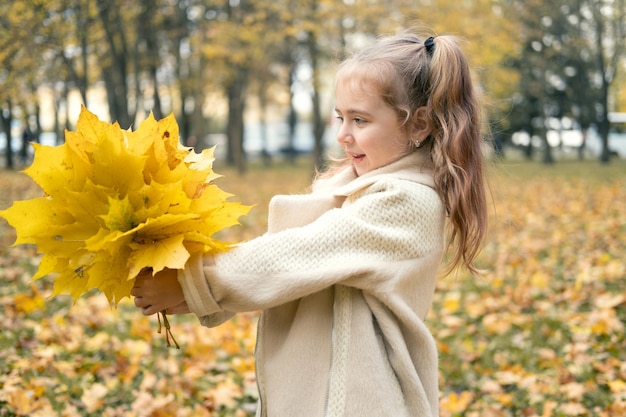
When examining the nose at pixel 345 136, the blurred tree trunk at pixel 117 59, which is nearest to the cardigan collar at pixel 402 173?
the nose at pixel 345 136

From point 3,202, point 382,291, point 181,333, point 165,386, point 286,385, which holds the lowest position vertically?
point 3,202

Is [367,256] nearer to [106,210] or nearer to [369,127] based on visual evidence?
[369,127]

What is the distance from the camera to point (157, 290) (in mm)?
1836

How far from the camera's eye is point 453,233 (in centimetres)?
216

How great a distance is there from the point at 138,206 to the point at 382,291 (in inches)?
26.2

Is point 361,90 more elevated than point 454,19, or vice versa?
point 361,90

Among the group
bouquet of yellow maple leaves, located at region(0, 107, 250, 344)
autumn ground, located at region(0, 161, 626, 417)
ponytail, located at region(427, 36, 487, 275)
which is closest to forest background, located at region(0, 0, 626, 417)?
autumn ground, located at region(0, 161, 626, 417)

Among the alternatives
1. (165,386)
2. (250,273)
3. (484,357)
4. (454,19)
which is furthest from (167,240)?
(454,19)

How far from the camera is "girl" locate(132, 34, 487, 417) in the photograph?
72.1 inches

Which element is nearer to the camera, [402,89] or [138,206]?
[138,206]

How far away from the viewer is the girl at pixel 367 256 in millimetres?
1832

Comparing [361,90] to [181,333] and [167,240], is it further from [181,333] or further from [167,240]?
[181,333]

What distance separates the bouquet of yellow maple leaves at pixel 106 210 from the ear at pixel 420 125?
68 centimetres

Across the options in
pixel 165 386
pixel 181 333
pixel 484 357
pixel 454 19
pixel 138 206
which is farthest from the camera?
pixel 454 19
